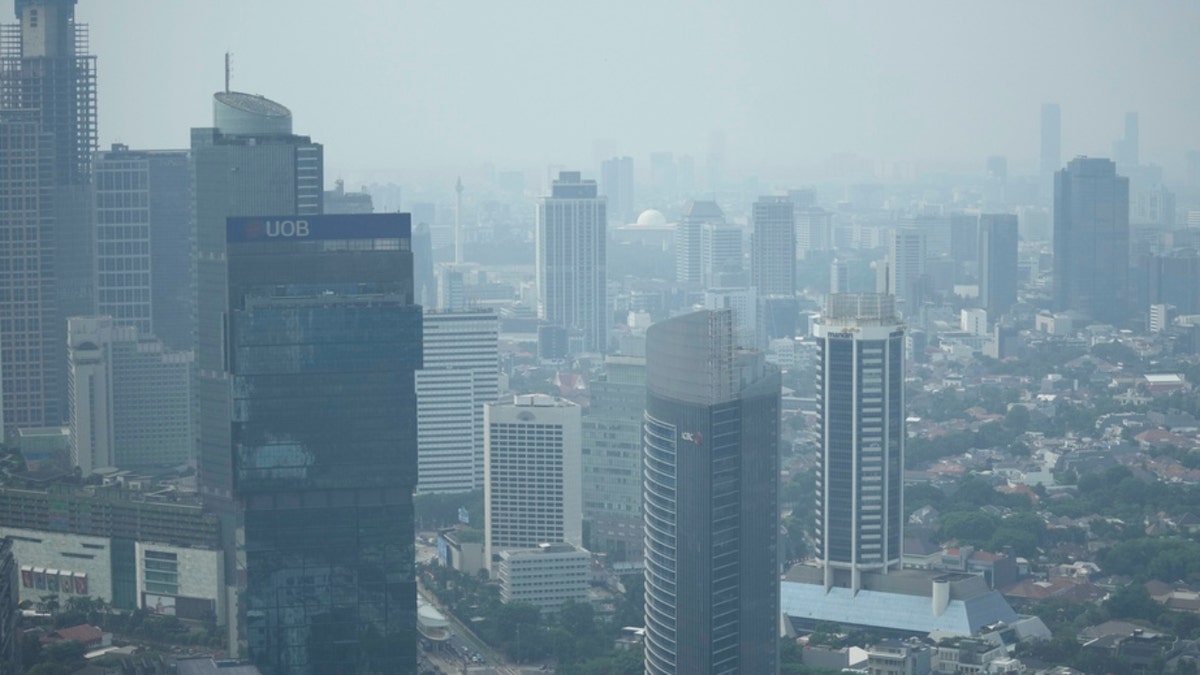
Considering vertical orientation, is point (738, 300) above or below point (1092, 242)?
below

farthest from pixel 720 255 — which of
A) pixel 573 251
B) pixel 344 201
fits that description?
pixel 344 201

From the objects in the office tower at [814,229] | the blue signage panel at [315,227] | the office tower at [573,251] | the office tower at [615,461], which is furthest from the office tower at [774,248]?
the blue signage panel at [315,227]

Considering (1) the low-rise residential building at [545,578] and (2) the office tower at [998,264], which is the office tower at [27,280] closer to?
(1) the low-rise residential building at [545,578]

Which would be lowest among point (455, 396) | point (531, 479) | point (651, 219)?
point (531, 479)

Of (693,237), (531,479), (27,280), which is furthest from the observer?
(693,237)

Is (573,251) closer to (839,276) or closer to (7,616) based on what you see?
(839,276)

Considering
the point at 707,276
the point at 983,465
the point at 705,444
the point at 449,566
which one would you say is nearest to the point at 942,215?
the point at 707,276

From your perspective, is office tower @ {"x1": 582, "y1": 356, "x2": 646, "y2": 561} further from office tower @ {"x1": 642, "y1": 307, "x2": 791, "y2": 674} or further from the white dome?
the white dome
